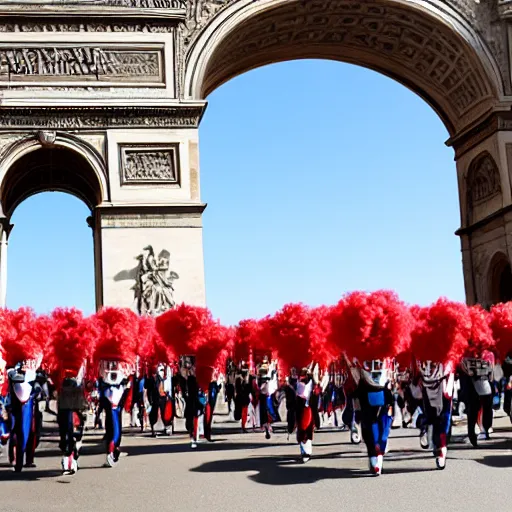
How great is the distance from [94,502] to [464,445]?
19.1ft

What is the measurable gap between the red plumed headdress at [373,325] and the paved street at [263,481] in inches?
50.0

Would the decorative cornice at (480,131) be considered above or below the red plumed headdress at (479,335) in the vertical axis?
above

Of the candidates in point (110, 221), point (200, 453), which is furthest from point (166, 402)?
point (110, 221)

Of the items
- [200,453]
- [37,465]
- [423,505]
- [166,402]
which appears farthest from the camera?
[166,402]

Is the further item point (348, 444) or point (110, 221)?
point (110, 221)

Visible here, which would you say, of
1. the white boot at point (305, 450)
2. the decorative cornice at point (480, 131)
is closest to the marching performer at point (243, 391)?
the white boot at point (305, 450)

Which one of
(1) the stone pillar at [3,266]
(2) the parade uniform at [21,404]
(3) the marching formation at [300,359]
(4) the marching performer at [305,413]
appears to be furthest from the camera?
(1) the stone pillar at [3,266]

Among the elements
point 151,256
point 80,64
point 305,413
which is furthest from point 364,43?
point 305,413

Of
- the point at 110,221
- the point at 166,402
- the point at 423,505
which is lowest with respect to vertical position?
the point at 423,505

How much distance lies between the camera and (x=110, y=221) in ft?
65.6

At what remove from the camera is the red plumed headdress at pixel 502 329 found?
12.4 m

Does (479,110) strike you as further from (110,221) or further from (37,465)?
(37,465)

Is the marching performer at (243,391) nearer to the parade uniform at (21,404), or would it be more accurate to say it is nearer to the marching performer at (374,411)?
the parade uniform at (21,404)

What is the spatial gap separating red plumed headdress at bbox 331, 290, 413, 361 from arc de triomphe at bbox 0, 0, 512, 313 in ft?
32.6
